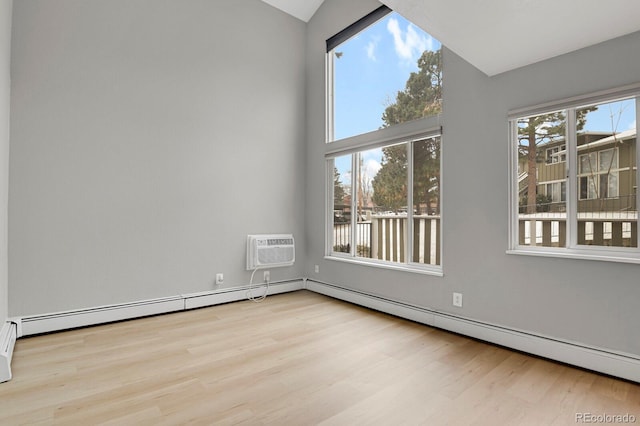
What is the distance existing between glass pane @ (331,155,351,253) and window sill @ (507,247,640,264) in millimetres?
2049

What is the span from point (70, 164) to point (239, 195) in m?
1.69

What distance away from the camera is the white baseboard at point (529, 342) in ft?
7.04

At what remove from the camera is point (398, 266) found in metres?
3.56

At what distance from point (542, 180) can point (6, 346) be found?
4.13 meters

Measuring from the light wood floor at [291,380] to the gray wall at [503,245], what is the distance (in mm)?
303

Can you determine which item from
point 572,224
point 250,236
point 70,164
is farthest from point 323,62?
point 572,224

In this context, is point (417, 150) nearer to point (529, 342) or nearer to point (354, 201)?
point (354, 201)

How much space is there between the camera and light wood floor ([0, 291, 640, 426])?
1.78m

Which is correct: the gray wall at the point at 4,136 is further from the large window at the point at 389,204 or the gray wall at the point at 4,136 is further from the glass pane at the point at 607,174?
the glass pane at the point at 607,174

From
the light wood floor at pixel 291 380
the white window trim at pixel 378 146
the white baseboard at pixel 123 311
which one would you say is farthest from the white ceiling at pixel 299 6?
the light wood floor at pixel 291 380

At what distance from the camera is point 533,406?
1854mm

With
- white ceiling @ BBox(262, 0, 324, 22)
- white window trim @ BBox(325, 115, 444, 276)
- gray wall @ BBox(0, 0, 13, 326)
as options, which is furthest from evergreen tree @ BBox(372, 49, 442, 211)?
gray wall @ BBox(0, 0, 13, 326)

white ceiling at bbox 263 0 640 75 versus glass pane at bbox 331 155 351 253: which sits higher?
white ceiling at bbox 263 0 640 75

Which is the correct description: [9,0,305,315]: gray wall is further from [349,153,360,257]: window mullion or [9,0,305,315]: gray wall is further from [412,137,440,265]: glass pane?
[412,137,440,265]: glass pane
